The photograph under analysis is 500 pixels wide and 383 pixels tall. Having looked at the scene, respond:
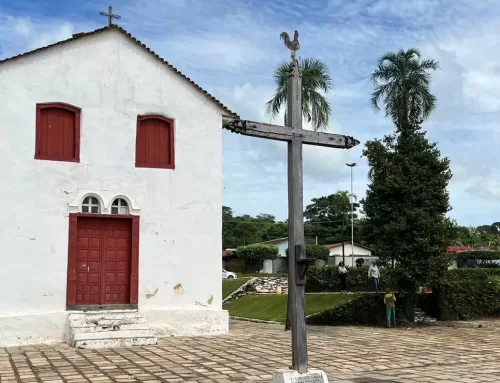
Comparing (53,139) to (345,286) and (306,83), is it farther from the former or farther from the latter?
(345,286)

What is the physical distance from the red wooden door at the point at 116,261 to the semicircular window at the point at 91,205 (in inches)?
15.3

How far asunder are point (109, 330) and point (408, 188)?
38.0ft

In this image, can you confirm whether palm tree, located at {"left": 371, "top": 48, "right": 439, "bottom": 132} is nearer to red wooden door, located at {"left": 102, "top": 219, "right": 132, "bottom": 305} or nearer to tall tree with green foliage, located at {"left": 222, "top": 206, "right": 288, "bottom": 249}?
red wooden door, located at {"left": 102, "top": 219, "right": 132, "bottom": 305}

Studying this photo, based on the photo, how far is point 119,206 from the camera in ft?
50.1

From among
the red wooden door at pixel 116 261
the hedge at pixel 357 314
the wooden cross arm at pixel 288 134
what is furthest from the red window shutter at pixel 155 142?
the hedge at pixel 357 314

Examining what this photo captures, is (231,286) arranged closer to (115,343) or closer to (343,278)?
(343,278)

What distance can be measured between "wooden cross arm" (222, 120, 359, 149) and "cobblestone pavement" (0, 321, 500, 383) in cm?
388

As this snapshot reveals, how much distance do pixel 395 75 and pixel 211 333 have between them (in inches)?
477

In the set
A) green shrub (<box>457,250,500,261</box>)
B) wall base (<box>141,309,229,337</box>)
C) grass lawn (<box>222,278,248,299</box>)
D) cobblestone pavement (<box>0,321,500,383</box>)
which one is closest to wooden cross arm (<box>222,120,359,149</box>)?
cobblestone pavement (<box>0,321,500,383</box>)

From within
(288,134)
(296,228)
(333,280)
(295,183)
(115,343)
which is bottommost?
(115,343)

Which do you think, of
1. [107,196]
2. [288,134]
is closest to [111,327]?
[107,196]

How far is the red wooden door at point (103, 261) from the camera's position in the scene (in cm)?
1468

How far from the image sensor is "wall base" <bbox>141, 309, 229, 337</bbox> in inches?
591

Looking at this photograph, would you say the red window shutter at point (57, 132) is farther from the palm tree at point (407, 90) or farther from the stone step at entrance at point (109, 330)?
the palm tree at point (407, 90)
